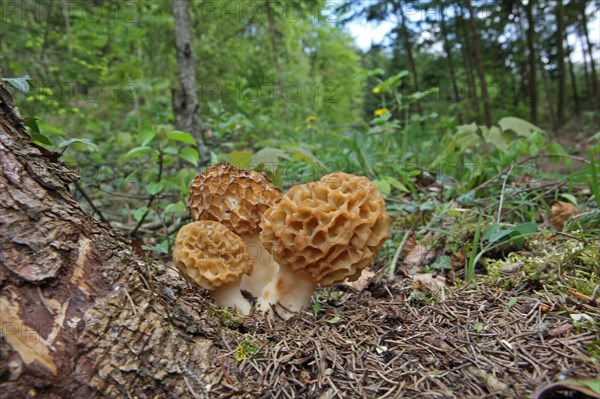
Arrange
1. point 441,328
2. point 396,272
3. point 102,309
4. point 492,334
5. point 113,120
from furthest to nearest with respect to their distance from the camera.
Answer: point 113,120
point 396,272
point 441,328
point 492,334
point 102,309

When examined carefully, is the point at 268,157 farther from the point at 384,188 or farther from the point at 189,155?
the point at 384,188

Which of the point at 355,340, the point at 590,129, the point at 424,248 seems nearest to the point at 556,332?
the point at 355,340

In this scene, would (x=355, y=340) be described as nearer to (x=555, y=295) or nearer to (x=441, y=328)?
(x=441, y=328)

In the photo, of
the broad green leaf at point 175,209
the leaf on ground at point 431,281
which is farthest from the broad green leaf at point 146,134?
the leaf on ground at point 431,281

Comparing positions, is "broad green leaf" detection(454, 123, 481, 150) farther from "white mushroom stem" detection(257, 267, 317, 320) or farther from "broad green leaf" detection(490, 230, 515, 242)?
"white mushroom stem" detection(257, 267, 317, 320)

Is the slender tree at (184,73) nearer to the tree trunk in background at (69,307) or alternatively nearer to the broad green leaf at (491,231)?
the tree trunk in background at (69,307)

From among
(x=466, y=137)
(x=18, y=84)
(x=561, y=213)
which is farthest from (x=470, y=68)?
(x=18, y=84)
